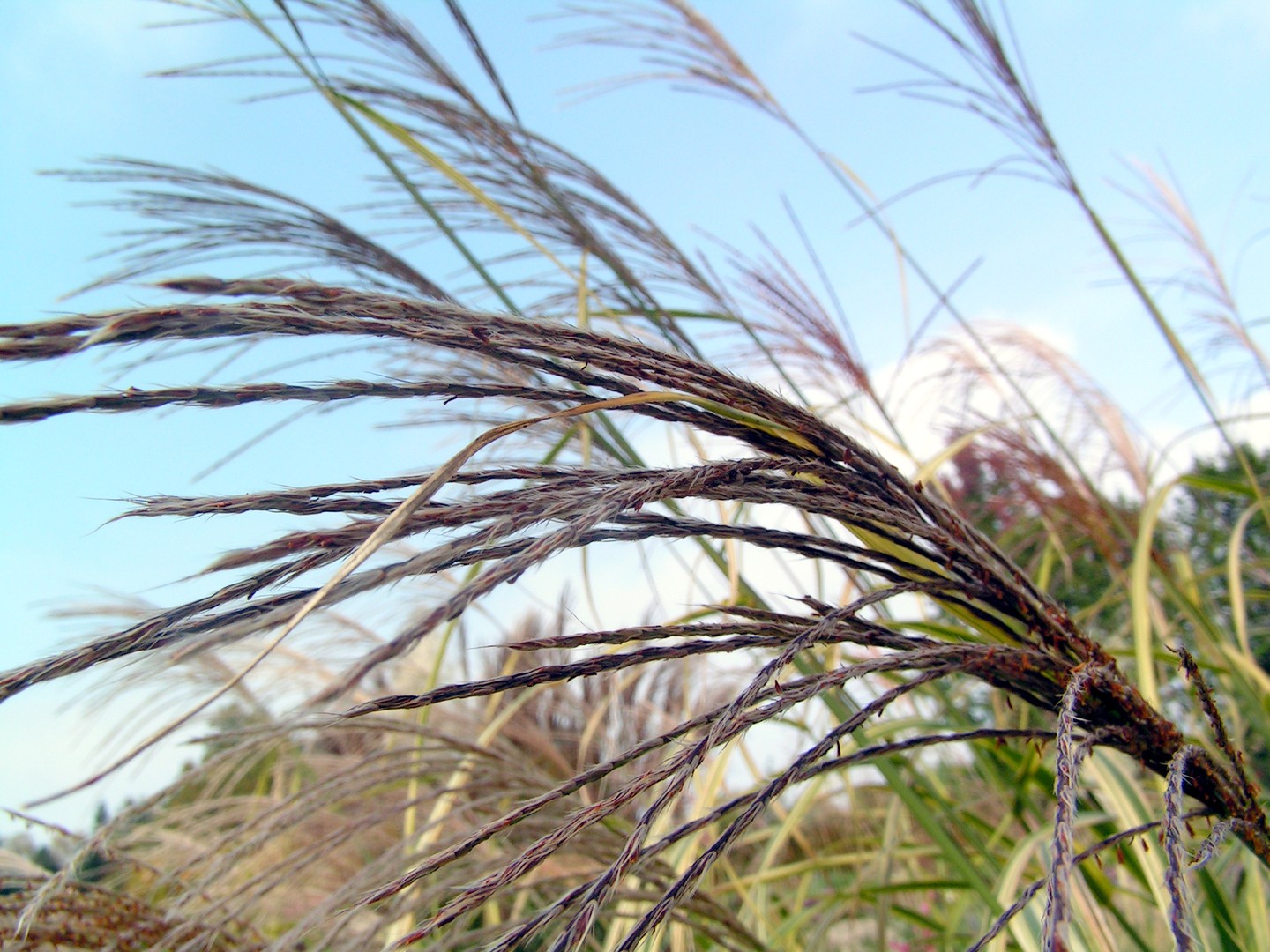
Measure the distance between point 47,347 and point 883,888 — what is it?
1.53 metres

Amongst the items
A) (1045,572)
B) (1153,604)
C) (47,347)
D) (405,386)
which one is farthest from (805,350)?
(47,347)

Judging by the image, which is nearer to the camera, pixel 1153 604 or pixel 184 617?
pixel 184 617

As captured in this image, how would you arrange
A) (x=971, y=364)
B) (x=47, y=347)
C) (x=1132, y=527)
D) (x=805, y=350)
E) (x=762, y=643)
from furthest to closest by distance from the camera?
(x=971, y=364)
(x=1132, y=527)
(x=805, y=350)
(x=762, y=643)
(x=47, y=347)

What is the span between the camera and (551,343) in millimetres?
483

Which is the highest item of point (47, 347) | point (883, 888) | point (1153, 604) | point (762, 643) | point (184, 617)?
point (47, 347)

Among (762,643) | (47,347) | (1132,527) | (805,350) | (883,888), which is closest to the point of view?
(47,347)

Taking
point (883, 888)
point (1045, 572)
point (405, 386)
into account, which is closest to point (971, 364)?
point (1045, 572)

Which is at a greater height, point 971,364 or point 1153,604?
point 971,364

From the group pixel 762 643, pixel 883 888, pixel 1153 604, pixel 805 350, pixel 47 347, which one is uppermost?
pixel 805 350

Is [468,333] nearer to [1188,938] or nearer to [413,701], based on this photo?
[413,701]

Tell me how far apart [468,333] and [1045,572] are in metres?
1.91

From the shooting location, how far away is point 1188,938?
43 cm

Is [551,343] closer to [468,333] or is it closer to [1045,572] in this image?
[468,333]

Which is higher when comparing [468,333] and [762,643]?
[468,333]
